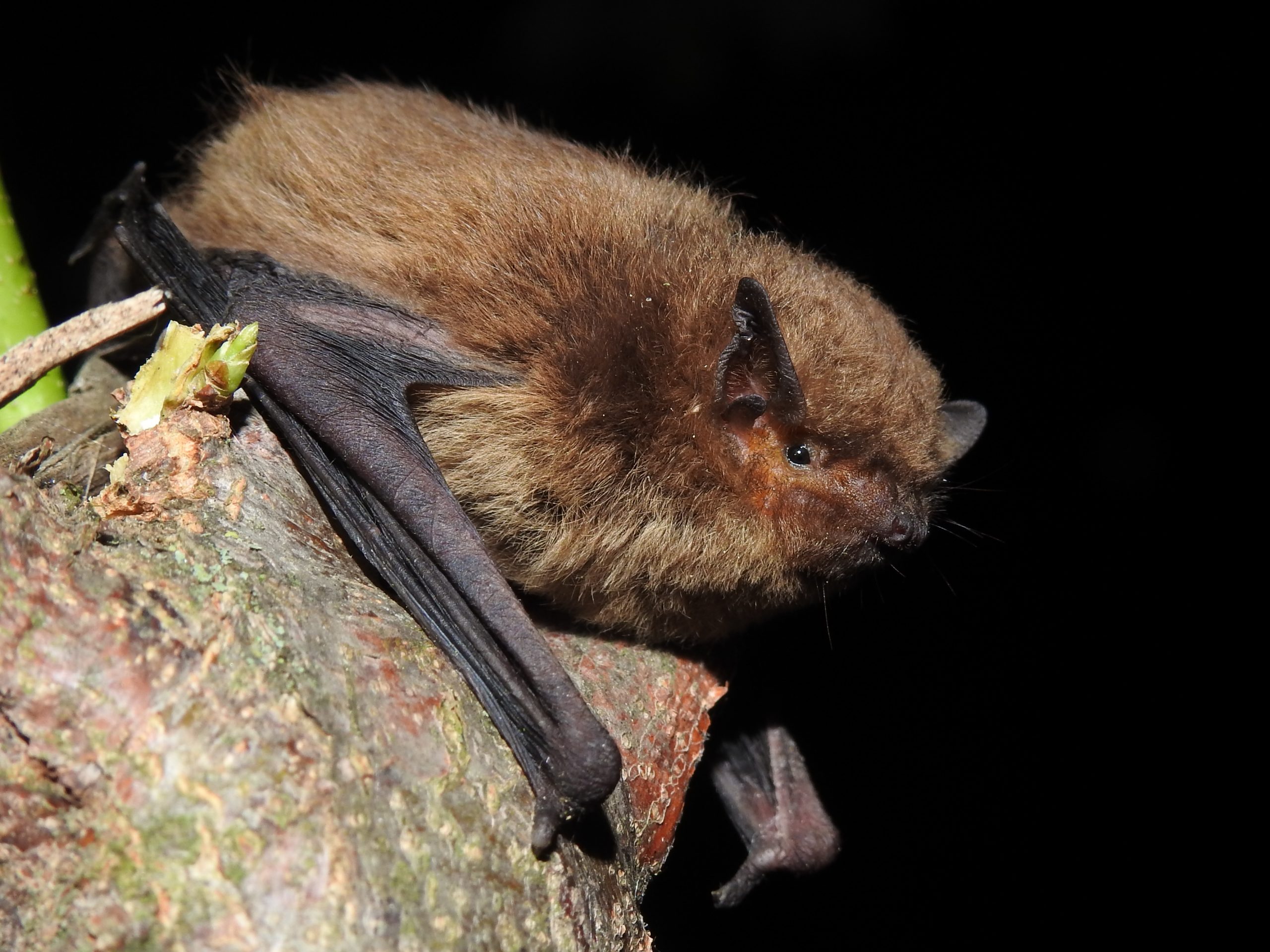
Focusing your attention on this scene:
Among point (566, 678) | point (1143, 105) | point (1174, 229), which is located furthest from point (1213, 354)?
point (566, 678)

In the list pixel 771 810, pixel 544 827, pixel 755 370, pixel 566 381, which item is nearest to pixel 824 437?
pixel 755 370

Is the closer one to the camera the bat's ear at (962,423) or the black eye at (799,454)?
the black eye at (799,454)

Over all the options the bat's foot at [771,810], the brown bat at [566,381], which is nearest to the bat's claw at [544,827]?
the brown bat at [566,381]

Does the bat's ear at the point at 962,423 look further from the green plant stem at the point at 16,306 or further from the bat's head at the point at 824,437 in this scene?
the green plant stem at the point at 16,306

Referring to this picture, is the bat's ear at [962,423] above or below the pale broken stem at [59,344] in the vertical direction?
above

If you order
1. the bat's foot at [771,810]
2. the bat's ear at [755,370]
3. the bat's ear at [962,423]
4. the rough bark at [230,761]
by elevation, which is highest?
the bat's ear at [755,370]

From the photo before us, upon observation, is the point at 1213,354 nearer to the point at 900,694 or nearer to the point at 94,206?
the point at 900,694
